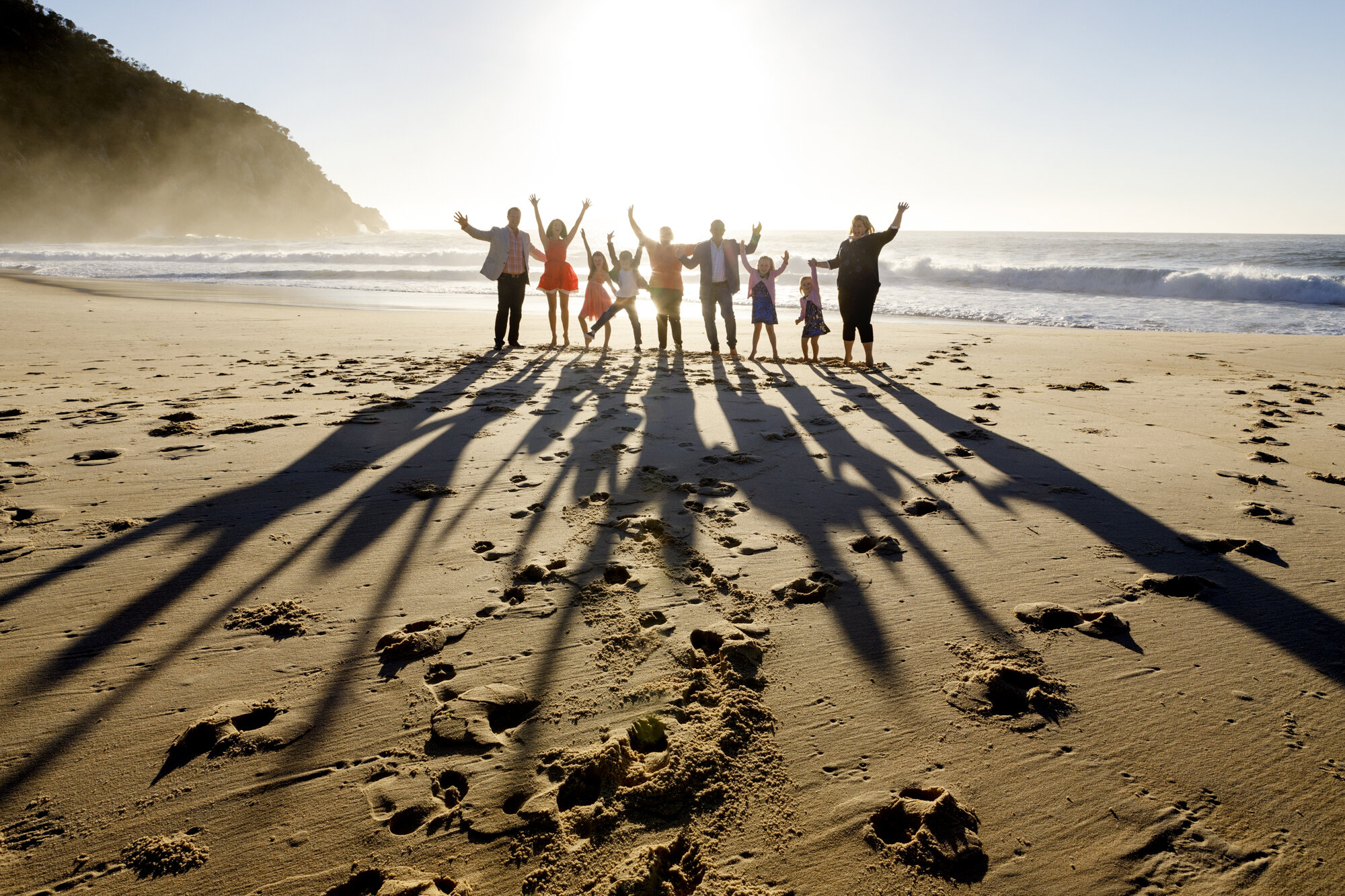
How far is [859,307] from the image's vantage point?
6863mm

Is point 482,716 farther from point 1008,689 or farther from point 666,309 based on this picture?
point 666,309

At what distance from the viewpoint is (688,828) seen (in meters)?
1.29

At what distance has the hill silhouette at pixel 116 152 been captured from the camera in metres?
49.2

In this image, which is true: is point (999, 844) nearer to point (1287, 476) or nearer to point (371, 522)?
point (371, 522)

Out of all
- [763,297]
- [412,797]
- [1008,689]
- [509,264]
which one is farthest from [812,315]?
[412,797]

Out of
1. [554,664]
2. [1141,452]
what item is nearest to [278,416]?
[554,664]

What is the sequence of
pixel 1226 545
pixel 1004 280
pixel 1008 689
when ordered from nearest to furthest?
pixel 1008 689 < pixel 1226 545 < pixel 1004 280

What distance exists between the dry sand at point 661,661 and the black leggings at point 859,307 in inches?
124

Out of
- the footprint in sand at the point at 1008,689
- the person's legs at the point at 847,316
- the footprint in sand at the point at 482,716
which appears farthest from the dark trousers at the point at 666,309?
the footprint in sand at the point at 482,716

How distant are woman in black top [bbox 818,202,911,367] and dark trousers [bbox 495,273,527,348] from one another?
12.4 feet

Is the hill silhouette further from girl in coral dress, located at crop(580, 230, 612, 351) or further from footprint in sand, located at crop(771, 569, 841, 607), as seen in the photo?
footprint in sand, located at crop(771, 569, 841, 607)

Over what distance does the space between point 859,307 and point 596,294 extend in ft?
12.1

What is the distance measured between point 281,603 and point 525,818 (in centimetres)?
122

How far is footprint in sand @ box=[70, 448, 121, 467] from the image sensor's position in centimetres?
313
